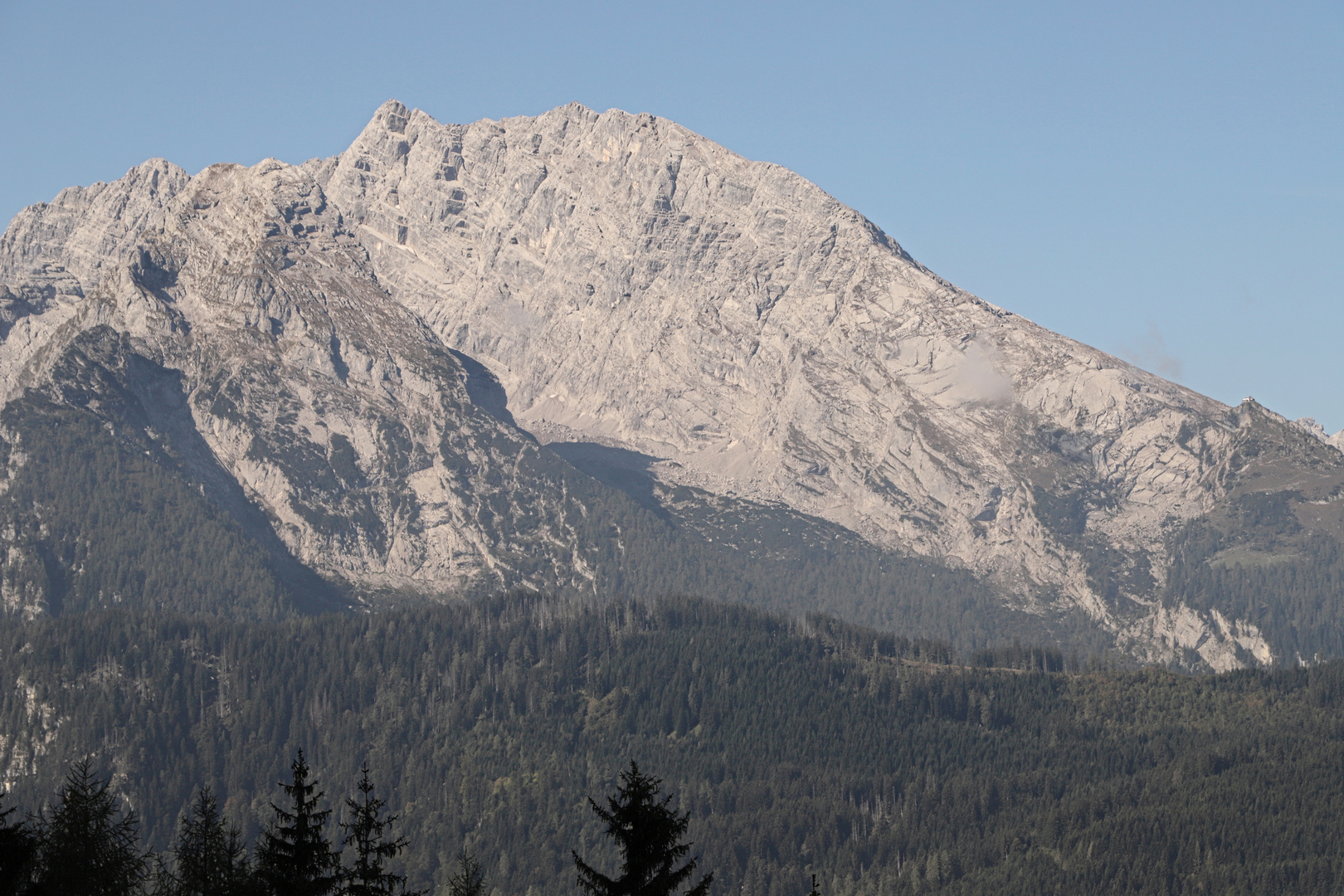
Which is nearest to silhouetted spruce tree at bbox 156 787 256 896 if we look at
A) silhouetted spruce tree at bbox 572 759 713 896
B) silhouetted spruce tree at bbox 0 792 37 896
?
silhouetted spruce tree at bbox 0 792 37 896

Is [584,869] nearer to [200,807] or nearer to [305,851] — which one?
[305,851]

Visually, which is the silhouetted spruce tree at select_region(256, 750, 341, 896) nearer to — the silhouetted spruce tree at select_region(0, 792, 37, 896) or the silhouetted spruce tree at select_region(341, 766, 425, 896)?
the silhouetted spruce tree at select_region(341, 766, 425, 896)

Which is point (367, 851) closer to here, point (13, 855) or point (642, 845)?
point (13, 855)

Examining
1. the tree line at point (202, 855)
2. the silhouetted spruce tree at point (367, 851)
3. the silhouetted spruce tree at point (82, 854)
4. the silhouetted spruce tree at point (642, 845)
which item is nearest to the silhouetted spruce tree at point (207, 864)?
the tree line at point (202, 855)

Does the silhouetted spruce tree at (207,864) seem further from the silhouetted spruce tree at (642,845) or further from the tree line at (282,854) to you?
the silhouetted spruce tree at (642,845)

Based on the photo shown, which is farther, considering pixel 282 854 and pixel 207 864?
pixel 207 864

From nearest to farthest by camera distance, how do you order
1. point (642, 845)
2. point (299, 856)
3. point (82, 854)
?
point (642, 845) < point (299, 856) < point (82, 854)

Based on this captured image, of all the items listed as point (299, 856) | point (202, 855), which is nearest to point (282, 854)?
point (299, 856)

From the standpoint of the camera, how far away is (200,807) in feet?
309

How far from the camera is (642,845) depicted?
66438mm

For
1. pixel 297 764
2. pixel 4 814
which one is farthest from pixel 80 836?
pixel 297 764

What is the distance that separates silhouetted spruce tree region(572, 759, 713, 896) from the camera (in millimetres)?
65375

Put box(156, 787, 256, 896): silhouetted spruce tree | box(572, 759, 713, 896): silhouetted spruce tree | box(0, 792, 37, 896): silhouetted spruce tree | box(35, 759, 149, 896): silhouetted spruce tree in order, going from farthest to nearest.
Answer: box(156, 787, 256, 896): silhouetted spruce tree, box(35, 759, 149, 896): silhouetted spruce tree, box(0, 792, 37, 896): silhouetted spruce tree, box(572, 759, 713, 896): silhouetted spruce tree

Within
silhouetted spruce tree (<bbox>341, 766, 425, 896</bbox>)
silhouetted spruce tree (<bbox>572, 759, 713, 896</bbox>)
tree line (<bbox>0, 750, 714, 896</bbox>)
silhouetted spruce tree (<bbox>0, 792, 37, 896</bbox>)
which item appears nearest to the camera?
silhouetted spruce tree (<bbox>572, 759, 713, 896</bbox>)
